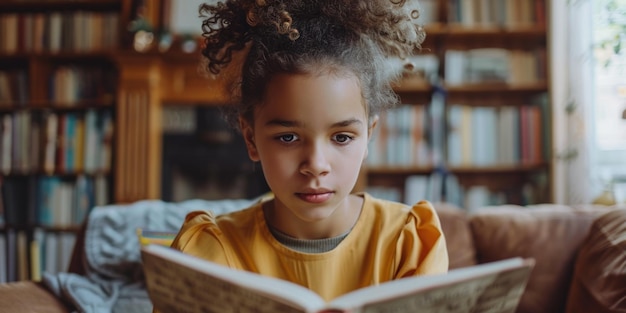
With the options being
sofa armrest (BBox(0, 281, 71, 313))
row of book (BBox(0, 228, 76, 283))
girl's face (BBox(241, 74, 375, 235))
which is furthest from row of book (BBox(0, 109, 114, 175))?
girl's face (BBox(241, 74, 375, 235))

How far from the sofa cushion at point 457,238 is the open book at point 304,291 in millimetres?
815

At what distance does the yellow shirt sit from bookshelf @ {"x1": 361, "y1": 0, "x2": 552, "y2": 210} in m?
2.17

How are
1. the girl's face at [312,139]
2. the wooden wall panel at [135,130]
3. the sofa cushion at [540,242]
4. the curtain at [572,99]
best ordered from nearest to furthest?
the girl's face at [312,139] < the sofa cushion at [540,242] < the curtain at [572,99] < the wooden wall panel at [135,130]

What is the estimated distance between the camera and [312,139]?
0.87 metres

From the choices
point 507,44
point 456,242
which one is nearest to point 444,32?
point 507,44

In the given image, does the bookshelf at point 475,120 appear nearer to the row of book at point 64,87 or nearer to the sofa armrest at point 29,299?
the row of book at point 64,87

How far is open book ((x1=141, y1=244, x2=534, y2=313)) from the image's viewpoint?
1.89ft

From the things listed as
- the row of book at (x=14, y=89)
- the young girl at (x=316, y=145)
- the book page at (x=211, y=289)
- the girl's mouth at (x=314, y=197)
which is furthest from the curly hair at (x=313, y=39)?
the row of book at (x=14, y=89)

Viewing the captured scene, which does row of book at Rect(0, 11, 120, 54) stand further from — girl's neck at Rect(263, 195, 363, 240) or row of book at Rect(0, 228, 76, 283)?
girl's neck at Rect(263, 195, 363, 240)

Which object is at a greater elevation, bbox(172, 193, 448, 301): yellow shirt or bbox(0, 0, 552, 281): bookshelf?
bbox(0, 0, 552, 281): bookshelf

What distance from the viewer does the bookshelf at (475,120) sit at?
3160mm

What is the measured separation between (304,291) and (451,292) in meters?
0.16

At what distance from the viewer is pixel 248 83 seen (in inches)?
39.0

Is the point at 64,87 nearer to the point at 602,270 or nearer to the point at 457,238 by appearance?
the point at 457,238
